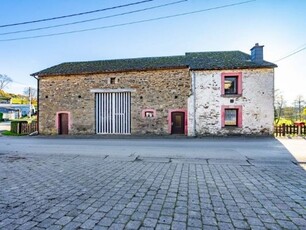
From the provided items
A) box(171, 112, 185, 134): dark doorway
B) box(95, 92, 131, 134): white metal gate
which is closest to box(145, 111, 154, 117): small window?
box(95, 92, 131, 134): white metal gate

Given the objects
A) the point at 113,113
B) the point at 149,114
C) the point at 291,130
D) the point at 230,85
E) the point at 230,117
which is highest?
the point at 230,85

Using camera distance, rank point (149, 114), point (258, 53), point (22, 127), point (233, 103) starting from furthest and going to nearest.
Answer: point (22, 127) → point (149, 114) → point (258, 53) → point (233, 103)

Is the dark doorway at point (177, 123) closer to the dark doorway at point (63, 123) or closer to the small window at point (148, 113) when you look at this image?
the small window at point (148, 113)

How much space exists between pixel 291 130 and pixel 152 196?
16.5 meters

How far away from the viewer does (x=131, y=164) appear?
23.2 feet

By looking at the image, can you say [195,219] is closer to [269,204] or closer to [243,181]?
[269,204]

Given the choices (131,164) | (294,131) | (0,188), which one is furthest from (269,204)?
(294,131)

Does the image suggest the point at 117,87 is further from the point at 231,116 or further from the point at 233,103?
the point at 231,116

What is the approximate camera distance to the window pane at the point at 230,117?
54.9 feet

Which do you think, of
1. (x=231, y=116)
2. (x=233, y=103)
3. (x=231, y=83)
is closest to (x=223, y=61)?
(x=231, y=83)

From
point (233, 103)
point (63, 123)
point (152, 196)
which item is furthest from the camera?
point (63, 123)

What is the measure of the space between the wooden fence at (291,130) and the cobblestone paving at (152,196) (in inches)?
425

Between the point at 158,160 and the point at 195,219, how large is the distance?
4.66 metres

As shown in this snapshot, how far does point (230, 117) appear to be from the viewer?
1680 centimetres
